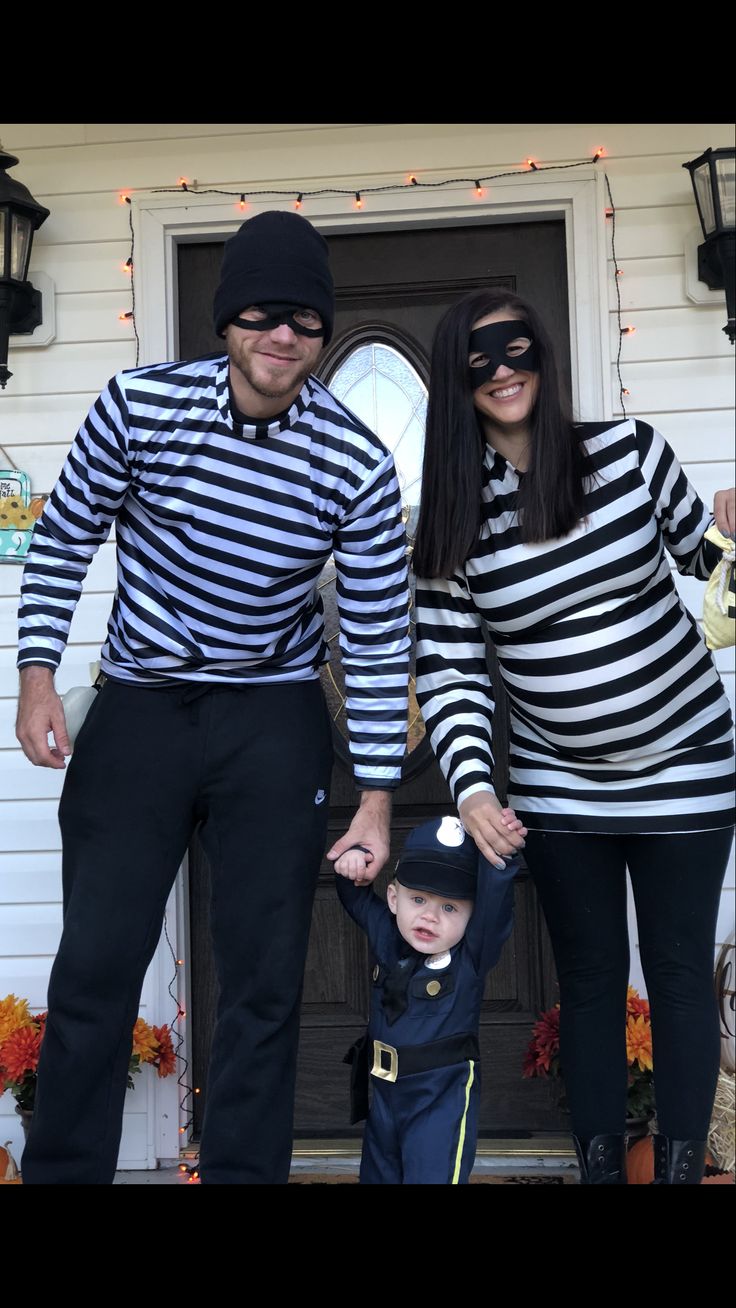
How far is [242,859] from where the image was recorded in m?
1.98

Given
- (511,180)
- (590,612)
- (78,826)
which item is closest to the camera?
(78,826)

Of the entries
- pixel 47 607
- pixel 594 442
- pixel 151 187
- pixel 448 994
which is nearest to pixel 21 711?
pixel 47 607

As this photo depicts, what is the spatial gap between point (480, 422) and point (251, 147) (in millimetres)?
1422

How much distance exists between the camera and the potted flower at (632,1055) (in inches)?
111

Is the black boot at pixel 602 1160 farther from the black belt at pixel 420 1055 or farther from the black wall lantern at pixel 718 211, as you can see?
the black wall lantern at pixel 718 211

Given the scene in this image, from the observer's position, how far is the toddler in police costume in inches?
82.4

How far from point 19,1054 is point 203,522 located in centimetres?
158

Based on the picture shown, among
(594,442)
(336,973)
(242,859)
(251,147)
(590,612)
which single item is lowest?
(336,973)

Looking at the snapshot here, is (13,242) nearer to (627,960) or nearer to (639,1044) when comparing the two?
(627,960)

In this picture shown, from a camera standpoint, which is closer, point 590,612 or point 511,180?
point 590,612

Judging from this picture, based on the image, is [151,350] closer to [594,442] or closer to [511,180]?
[511,180]

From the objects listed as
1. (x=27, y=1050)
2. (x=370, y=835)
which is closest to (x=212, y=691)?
(x=370, y=835)

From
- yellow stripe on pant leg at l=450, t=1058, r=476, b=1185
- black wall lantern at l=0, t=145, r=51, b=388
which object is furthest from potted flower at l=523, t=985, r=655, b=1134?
black wall lantern at l=0, t=145, r=51, b=388

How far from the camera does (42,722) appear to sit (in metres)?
1.98
